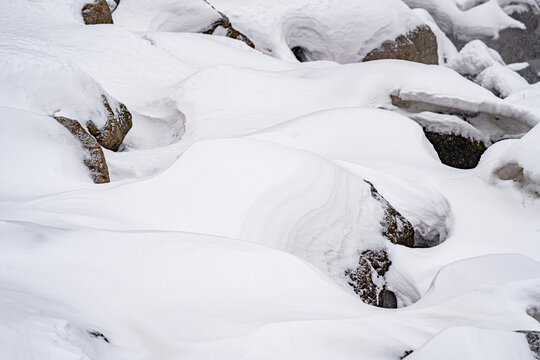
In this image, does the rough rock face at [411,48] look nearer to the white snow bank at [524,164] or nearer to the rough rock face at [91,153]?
the white snow bank at [524,164]

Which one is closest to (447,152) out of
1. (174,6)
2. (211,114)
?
(211,114)

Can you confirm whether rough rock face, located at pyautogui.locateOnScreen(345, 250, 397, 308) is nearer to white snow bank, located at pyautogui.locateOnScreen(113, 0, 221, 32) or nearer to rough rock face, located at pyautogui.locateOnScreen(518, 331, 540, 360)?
rough rock face, located at pyautogui.locateOnScreen(518, 331, 540, 360)

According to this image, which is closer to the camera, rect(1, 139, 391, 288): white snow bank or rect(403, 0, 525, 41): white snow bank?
rect(1, 139, 391, 288): white snow bank

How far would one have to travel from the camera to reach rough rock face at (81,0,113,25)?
763cm

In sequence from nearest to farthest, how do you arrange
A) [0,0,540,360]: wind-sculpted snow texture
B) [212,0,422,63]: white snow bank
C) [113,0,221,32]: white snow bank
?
[0,0,540,360]: wind-sculpted snow texture < [113,0,221,32]: white snow bank < [212,0,422,63]: white snow bank

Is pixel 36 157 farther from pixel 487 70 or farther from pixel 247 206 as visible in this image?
pixel 487 70

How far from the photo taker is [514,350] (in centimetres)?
165

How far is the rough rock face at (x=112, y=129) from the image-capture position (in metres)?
4.71

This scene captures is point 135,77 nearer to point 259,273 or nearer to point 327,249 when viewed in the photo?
point 327,249

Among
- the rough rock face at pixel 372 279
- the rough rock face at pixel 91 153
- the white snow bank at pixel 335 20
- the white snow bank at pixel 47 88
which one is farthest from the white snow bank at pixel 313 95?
the white snow bank at pixel 335 20

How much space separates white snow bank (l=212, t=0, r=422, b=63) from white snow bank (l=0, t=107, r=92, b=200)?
6524 millimetres

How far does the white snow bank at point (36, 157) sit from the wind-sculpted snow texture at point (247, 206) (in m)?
0.01

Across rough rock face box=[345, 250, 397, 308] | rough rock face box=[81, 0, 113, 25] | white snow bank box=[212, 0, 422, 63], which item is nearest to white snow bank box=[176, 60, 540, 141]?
rough rock face box=[81, 0, 113, 25]

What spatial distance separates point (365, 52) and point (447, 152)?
4436 millimetres
